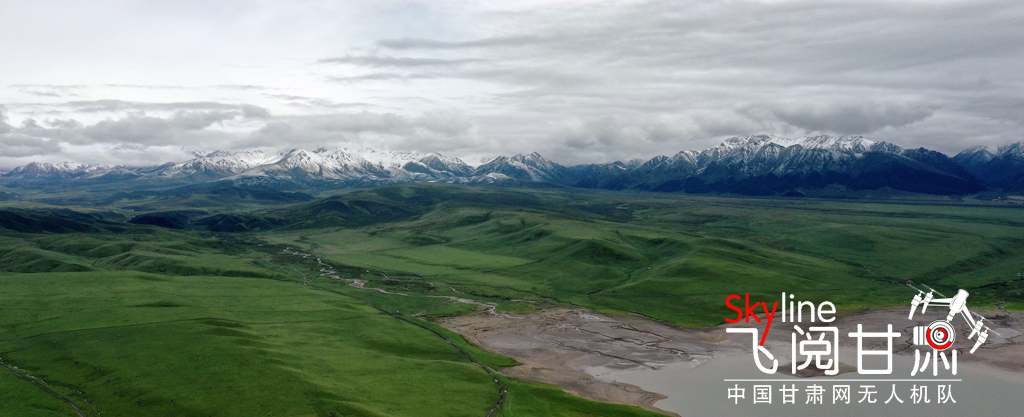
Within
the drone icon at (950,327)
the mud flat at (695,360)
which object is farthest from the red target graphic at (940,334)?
the mud flat at (695,360)

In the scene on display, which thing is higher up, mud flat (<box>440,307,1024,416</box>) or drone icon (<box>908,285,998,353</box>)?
drone icon (<box>908,285,998,353</box>)

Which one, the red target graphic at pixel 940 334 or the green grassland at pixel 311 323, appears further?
the red target graphic at pixel 940 334

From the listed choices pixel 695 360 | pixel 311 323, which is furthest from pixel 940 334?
pixel 311 323

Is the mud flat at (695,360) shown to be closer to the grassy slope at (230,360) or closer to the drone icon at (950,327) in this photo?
the drone icon at (950,327)

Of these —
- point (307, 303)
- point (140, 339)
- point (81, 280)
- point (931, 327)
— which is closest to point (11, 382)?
point (140, 339)

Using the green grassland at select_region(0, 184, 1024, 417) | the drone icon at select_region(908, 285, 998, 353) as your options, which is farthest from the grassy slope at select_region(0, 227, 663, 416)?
the drone icon at select_region(908, 285, 998, 353)

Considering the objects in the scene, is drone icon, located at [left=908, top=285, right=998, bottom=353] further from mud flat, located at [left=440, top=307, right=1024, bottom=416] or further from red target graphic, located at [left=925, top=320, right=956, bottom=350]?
mud flat, located at [left=440, top=307, right=1024, bottom=416]
